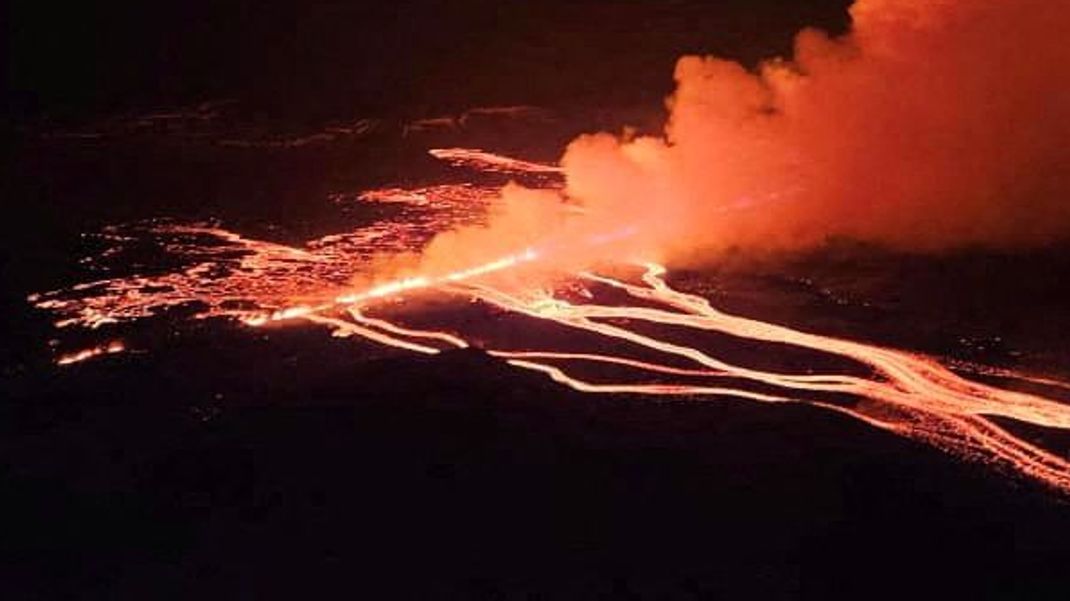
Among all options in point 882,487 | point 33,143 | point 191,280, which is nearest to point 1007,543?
point 882,487

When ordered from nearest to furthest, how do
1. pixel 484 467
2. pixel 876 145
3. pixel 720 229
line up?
pixel 484 467
pixel 720 229
pixel 876 145

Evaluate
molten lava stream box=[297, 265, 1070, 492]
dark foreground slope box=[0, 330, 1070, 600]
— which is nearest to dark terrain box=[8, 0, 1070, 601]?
dark foreground slope box=[0, 330, 1070, 600]

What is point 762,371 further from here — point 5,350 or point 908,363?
point 5,350

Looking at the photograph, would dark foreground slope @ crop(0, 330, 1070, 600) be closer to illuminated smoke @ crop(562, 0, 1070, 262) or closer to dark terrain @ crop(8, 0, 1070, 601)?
dark terrain @ crop(8, 0, 1070, 601)

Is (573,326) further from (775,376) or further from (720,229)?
(720,229)

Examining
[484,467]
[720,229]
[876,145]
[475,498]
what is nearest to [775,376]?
[484,467]
